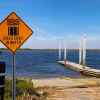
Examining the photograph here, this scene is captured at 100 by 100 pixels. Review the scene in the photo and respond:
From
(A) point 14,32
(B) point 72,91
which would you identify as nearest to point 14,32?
(A) point 14,32

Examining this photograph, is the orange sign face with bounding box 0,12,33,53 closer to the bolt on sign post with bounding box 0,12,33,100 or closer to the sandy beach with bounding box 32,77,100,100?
the bolt on sign post with bounding box 0,12,33,100

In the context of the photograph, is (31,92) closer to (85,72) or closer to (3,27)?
(3,27)

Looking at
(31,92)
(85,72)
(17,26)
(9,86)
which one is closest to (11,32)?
(17,26)

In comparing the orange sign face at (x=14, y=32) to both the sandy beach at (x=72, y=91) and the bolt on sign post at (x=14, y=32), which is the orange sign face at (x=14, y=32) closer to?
the bolt on sign post at (x=14, y=32)

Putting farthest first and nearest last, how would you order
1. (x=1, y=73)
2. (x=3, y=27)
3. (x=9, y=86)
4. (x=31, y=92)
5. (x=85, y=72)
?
(x=85, y=72) < (x=31, y=92) < (x=9, y=86) < (x=3, y=27) < (x=1, y=73)

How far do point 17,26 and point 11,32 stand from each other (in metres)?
0.22

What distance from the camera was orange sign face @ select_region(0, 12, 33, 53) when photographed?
850cm

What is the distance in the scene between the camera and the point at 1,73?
7.96 metres

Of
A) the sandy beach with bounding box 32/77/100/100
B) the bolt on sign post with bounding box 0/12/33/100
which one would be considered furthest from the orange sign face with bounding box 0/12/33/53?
the sandy beach with bounding box 32/77/100/100

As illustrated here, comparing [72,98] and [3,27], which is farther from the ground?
[3,27]

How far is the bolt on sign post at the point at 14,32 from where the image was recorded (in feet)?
27.9

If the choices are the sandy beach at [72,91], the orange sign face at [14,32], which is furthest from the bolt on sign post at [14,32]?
the sandy beach at [72,91]

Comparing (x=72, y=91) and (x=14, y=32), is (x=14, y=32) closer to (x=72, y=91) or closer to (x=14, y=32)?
(x=14, y=32)

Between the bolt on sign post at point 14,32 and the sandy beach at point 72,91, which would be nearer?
the bolt on sign post at point 14,32
